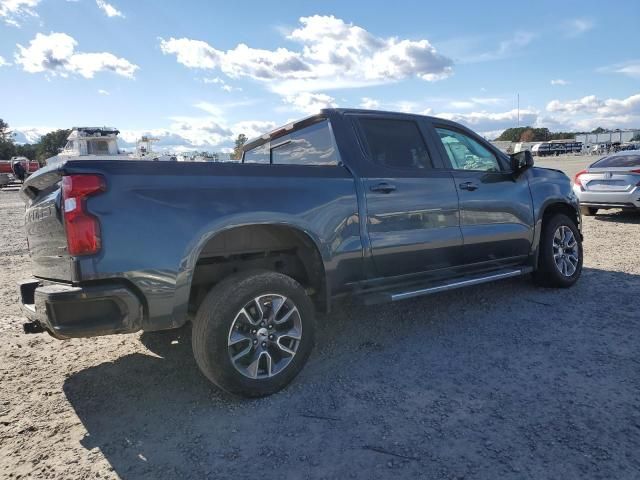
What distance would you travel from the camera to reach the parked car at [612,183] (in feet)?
30.6

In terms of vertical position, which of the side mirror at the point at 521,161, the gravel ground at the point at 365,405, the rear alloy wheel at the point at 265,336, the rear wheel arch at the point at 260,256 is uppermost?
the side mirror at the point at 521,161

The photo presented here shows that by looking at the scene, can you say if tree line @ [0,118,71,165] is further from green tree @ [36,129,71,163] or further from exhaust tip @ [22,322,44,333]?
exhaust tip @ [22,322,44,333]

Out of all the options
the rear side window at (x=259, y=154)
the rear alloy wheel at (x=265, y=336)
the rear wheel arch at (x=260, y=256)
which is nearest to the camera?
the rear alloy wheel at (x=265, y=336)

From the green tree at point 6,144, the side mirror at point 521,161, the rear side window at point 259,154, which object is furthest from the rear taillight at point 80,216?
the green tree at point 6,144

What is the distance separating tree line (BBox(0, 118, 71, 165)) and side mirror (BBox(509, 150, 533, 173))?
Answer: 278 feet

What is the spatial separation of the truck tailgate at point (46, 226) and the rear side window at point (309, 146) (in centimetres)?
198

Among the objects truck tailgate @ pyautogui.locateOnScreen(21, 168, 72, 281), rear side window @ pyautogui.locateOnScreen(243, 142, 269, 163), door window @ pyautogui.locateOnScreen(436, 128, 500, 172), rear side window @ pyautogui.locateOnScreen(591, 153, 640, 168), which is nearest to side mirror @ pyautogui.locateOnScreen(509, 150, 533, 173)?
door window @ pyautogui.locateOnScreen(436, 128, 500, 172)

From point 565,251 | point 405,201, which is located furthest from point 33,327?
point 565,251

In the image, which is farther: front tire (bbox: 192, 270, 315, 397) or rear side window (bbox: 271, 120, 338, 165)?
rear side window (bbox: 271, 120, 338, 165)

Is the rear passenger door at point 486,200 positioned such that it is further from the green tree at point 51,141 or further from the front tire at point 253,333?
the green tree at point 51,141

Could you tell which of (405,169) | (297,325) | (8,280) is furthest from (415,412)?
(8,280)

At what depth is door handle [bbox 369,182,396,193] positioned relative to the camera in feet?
11.9

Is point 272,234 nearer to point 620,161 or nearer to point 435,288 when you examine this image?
point 435,288

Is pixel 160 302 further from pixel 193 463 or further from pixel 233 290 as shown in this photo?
pixel 193 463
